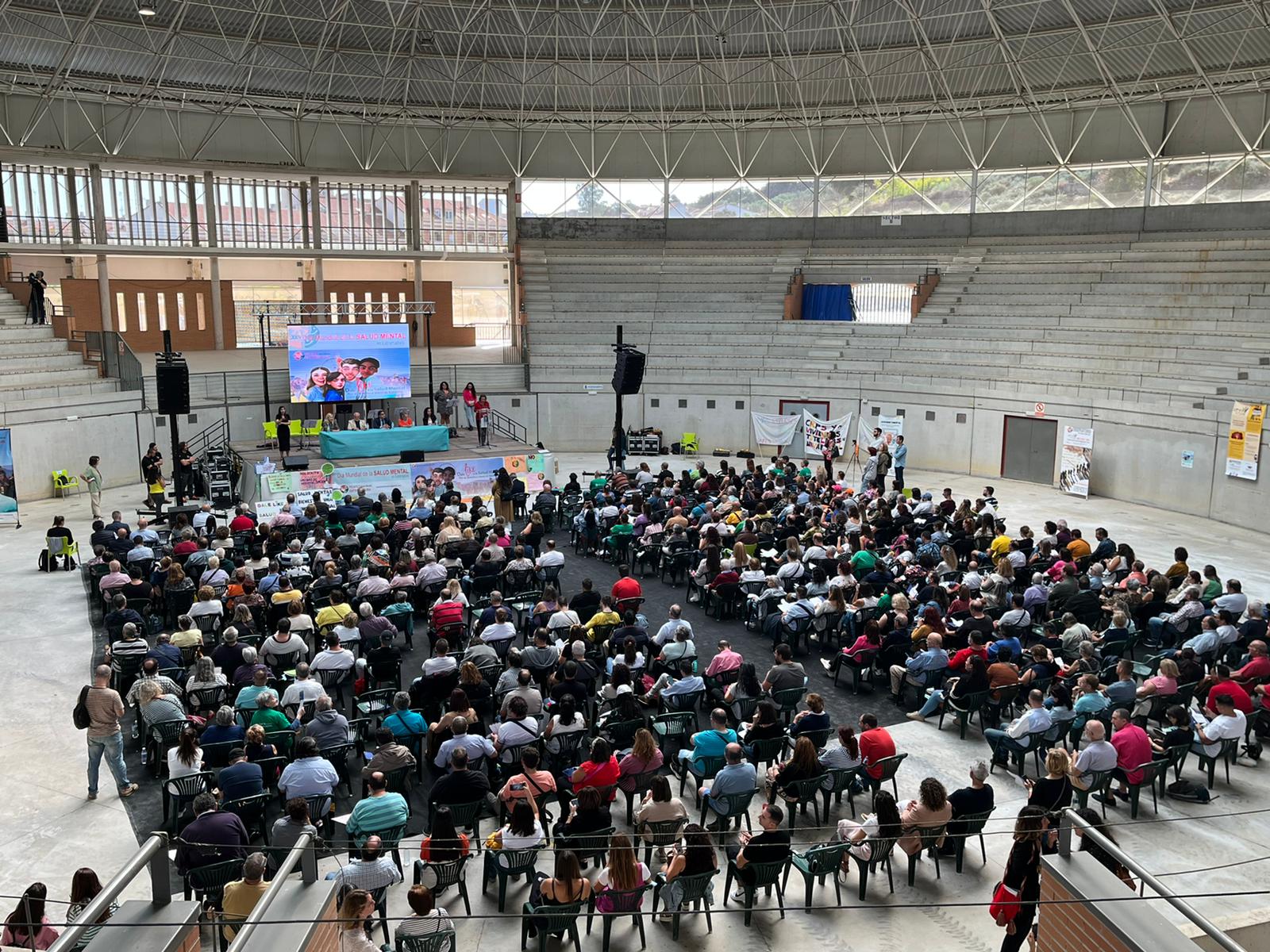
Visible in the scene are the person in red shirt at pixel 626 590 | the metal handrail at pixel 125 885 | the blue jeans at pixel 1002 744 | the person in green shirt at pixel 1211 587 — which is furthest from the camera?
the person in red shirt at pixel 626 590

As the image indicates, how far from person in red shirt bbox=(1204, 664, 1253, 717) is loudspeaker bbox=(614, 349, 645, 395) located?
55.1 feet

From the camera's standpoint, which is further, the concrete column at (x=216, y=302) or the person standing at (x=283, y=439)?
the concrete column at (x=216, y=302)

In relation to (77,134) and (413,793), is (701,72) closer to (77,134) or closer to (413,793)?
(77,134)

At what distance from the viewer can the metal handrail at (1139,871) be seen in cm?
582

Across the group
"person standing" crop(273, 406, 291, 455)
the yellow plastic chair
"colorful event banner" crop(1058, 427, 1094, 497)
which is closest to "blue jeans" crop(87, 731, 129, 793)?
"person standing" crop(273, 406, 291, 455)

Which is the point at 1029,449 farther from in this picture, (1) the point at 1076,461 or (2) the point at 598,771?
(2) the point at 598,771

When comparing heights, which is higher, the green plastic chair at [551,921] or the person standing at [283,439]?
the person standing at [283,439]

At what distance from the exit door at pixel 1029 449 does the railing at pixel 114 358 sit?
2430cm

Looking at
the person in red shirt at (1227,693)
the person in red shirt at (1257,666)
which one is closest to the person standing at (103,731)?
the person in red shirt at (1227,693)

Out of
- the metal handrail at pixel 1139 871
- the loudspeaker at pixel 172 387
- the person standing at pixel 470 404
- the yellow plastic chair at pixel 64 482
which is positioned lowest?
the yellow plastic chair at pixel 64 482

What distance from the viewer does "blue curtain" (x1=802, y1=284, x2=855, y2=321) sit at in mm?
36281

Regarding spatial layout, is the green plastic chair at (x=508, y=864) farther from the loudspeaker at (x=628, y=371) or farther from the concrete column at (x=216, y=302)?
the concrete column at (x=216, y=302)

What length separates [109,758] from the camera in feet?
36.6

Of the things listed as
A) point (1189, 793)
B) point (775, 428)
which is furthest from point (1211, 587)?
point (775, 428)
